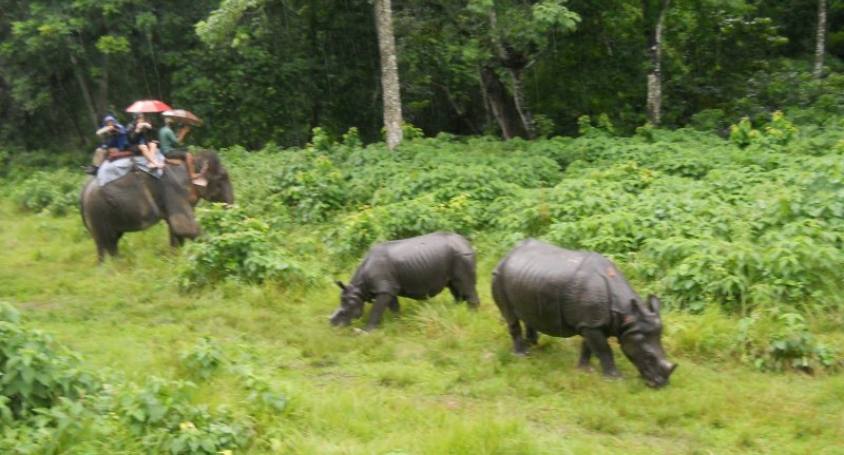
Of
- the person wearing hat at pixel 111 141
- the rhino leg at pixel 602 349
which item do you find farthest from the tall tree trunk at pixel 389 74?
the rhino leg at pixel 602 349

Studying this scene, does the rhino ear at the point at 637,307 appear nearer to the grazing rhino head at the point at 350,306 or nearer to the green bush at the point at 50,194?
the grazing rhino head at the point at 350,306

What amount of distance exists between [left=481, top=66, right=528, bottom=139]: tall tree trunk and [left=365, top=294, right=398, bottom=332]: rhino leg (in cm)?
1236

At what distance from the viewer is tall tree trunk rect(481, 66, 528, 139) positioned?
71.3ft

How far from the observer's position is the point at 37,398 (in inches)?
248

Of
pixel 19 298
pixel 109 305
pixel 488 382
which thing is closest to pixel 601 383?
pixel 488 382

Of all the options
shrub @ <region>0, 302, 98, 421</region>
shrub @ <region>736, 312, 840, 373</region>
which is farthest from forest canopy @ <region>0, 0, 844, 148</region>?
shrub @ <region>0, 302, 98, 421</region>

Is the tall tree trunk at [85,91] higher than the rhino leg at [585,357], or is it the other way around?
the tall tree trunk at [85,91]

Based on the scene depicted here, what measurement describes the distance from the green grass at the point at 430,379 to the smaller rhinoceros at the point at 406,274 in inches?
10.5

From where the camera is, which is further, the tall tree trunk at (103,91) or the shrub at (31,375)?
the tall tree trunk at (103,91)

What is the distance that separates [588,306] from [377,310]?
9.19 ft

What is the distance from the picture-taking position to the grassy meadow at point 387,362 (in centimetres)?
659

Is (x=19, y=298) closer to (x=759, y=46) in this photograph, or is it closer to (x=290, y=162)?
(x=290, y=162)

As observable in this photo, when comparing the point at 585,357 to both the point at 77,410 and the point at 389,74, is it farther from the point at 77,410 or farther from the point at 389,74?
the point at 389,74

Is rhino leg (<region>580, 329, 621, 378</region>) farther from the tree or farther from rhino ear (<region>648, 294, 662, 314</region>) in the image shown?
the tree
